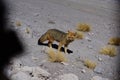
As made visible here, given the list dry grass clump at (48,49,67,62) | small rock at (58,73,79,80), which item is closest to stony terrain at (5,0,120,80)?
small rock at (58,73,79,80)

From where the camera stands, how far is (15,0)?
13.4m

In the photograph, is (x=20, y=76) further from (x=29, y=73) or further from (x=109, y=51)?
(x=109, y=51)

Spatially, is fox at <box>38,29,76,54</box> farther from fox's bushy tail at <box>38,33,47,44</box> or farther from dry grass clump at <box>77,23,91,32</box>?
dry grass clump at <box>77,23,91,32</box>

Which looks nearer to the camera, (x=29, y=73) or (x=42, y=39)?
(x=29, y=73)

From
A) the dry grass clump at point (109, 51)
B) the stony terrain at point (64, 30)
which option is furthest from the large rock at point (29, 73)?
the dry grass clump at point (109, 51)

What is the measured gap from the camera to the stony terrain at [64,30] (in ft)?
24.7

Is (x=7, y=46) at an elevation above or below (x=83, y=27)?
above

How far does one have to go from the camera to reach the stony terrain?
752 cm

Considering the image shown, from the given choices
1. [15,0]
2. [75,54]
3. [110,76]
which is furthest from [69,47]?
[15,0]

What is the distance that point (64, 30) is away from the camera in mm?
10711

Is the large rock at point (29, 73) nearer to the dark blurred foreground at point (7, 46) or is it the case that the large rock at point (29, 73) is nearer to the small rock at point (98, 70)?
the dark blurred foreground at point (7, 46)

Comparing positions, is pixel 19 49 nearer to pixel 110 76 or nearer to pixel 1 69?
pixel 1 69

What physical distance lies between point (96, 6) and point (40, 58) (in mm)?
7653

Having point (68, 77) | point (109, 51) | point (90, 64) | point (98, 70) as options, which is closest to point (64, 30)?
point (109, 51)
